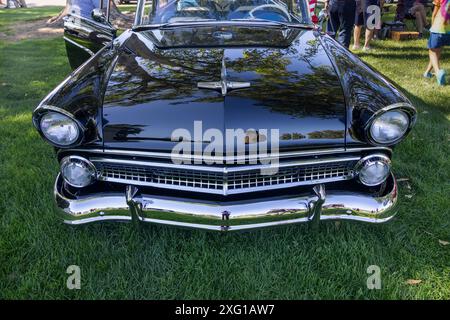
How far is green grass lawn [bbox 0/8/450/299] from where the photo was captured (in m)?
2.33

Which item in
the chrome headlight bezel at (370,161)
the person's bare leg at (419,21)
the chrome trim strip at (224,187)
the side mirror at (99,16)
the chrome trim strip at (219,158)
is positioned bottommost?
the person's bare leg at (419,21)

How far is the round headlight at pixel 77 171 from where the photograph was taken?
229 cm

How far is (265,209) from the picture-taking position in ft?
7.34

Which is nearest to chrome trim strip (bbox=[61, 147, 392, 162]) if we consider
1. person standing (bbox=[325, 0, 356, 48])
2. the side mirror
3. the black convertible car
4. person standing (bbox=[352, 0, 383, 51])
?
the black convertible car

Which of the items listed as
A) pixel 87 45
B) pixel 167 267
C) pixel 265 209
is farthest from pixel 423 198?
pixel 87 45

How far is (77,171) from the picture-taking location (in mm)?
2314

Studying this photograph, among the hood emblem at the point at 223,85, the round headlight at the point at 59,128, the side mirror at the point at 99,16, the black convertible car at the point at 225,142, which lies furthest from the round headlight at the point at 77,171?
the side mirror at the point at 99,16

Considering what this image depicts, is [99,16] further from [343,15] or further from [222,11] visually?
[343,15]

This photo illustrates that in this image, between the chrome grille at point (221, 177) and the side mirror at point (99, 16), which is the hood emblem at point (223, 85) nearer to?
the chrome grille at point (221, 177)

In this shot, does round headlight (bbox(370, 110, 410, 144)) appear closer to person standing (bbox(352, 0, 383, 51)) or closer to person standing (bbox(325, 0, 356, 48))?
person standing (bbox(325, 0, 356, 48))

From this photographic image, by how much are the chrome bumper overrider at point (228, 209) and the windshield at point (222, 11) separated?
67.8 inches

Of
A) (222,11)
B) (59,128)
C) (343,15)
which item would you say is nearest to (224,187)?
(59,128)

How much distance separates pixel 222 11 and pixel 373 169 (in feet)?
6.25
